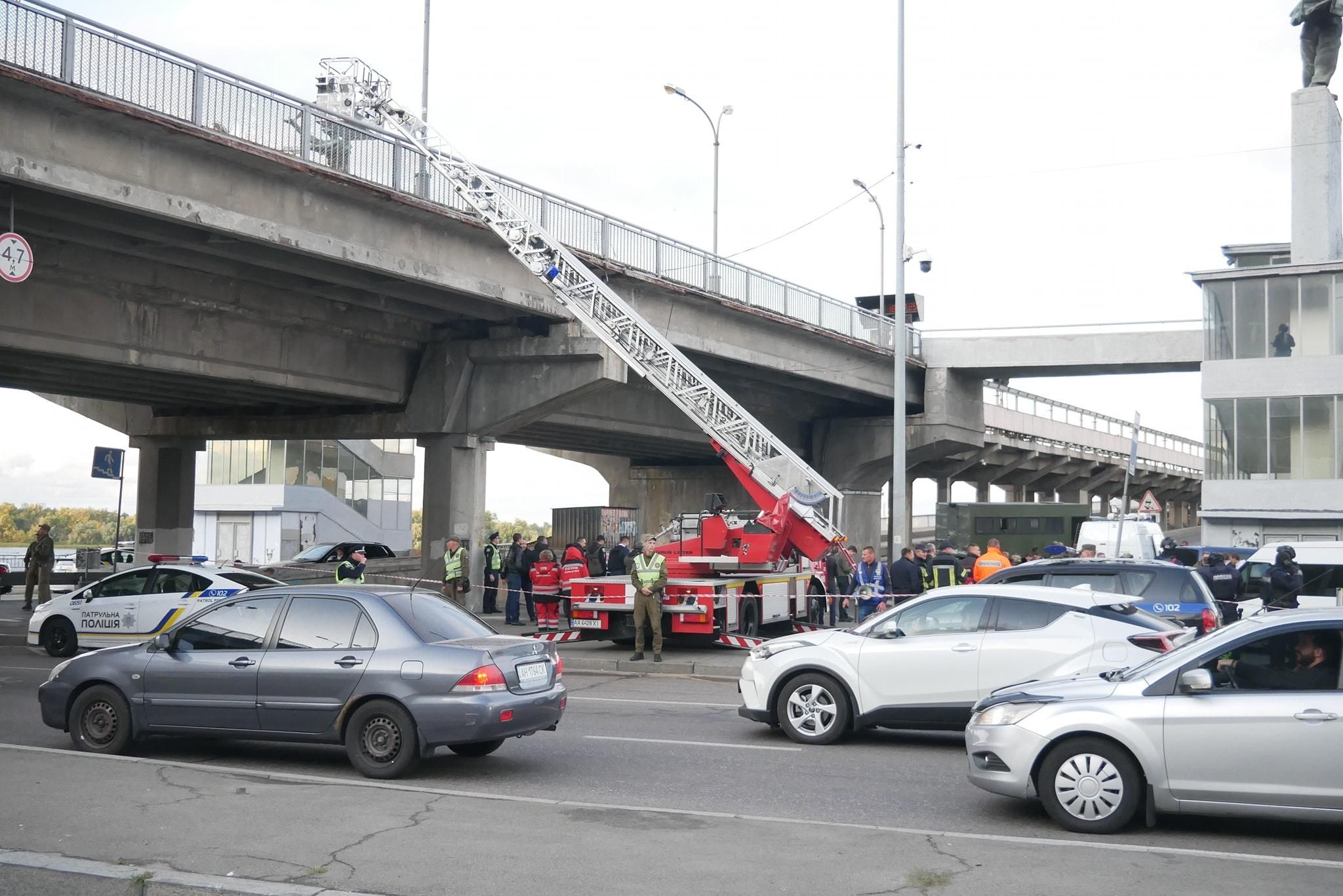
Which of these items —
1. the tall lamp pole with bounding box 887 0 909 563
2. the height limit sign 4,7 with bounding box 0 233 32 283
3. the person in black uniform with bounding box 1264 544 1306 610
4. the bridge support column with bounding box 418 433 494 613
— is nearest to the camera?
the height limit sign 4,7 with bounding box 0 233 32 283

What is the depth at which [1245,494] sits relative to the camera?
34375mm

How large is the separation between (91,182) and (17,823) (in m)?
11.7

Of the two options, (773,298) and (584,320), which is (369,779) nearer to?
(584,320)

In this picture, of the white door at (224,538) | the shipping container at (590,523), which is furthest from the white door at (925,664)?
the white door at (224,538)

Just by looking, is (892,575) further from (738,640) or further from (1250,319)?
(1250,319)

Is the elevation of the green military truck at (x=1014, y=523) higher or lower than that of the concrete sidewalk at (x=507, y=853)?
higher

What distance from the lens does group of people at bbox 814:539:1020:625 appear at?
2038cm

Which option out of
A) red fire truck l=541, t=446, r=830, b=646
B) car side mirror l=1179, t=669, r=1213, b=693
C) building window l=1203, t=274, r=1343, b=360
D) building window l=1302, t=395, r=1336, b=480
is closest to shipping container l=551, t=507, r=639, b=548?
building window l=1203, t=274, r=1343, b=360

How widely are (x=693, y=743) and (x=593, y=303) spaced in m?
15.7

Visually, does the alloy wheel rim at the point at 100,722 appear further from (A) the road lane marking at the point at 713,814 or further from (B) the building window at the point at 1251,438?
(B) the building window at the point at 1251,438

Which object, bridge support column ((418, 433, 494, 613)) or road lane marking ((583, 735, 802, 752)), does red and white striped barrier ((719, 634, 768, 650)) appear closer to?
road lane marking ((583, 735, 802, 752))

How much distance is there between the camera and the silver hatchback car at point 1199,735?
7.25 meters

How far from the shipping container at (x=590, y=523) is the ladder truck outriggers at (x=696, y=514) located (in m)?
19.2

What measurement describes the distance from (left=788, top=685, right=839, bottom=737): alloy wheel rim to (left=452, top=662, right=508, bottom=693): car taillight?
3.08 metres
